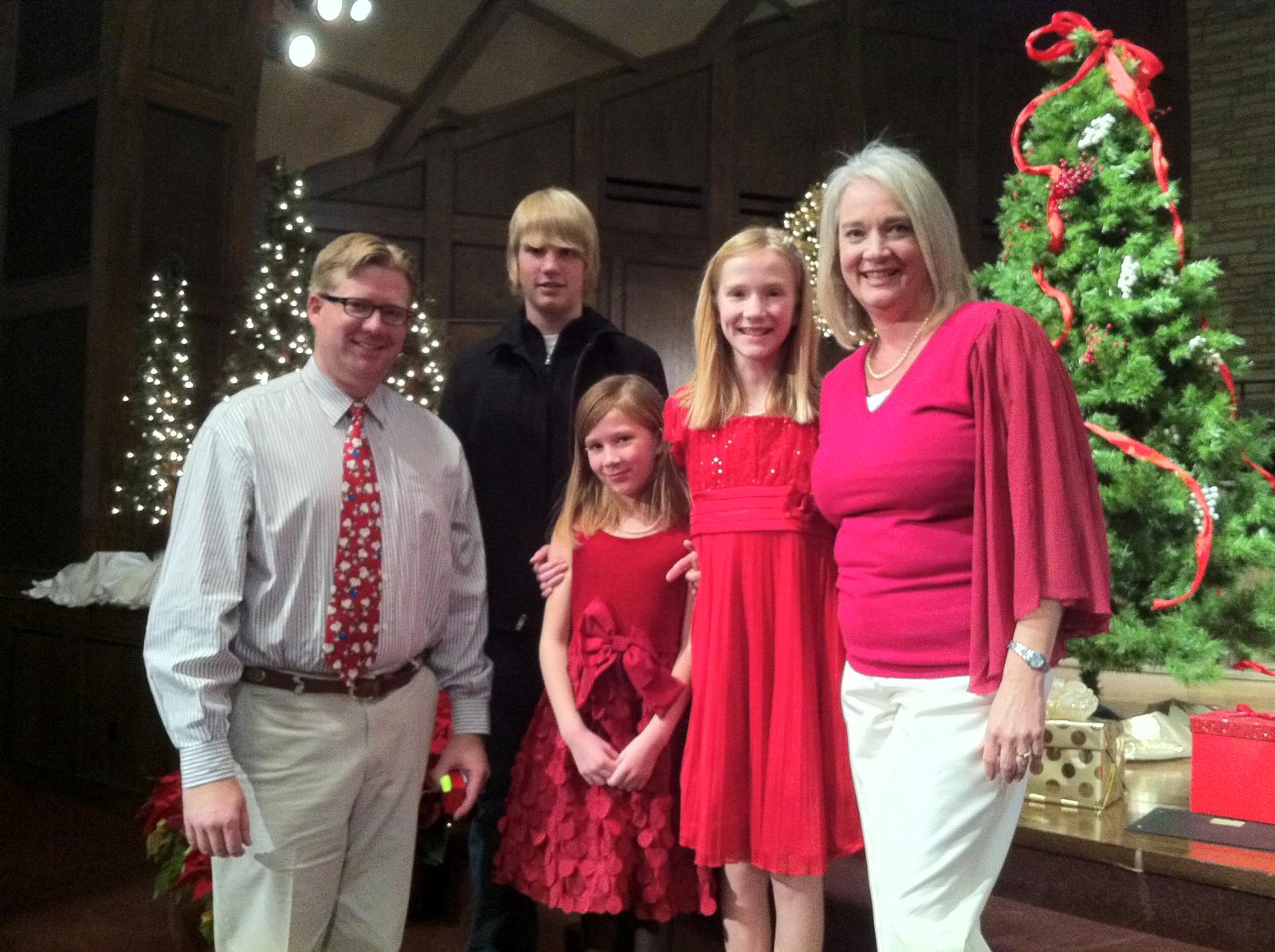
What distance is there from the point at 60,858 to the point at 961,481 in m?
3.78

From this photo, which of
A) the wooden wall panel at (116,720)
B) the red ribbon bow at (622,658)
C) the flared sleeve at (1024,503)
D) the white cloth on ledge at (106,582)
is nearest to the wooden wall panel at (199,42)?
the white cloth on ledge at (106,582)

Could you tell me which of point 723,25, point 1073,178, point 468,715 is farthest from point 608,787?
point 723,25

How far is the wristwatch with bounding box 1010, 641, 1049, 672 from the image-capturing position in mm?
1409

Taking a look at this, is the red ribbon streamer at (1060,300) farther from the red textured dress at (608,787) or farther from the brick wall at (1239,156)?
the brick wall at (1239,156)

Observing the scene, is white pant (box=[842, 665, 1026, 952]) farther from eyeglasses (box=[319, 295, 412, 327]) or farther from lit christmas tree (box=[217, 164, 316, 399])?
lit christmas tree (box=[217, 164, 316, 399])

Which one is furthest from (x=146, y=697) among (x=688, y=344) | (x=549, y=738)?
(x=688, y=344)

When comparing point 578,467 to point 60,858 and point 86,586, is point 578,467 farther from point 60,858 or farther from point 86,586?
point 86,586

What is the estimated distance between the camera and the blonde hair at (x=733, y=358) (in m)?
1.98

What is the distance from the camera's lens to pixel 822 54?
9258 mm

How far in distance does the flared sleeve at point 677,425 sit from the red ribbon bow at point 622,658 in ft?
1.03

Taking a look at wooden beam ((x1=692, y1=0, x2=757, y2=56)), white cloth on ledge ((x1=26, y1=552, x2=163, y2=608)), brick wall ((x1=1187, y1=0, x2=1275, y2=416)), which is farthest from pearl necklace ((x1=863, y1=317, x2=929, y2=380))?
wooden beam ((x1=692, y1=0, x2=757, y2=56))

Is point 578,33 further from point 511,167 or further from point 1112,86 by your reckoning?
point 1112,86

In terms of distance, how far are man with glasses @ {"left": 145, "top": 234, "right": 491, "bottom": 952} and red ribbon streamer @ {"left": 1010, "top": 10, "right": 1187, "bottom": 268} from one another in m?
2.16

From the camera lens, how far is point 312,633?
5.69 ft
